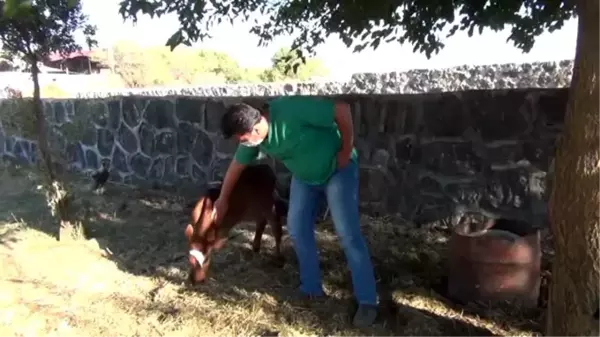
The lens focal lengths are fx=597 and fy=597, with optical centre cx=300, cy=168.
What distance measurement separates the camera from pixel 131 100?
9102 millimetres

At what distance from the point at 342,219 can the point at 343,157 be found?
1.22 ft

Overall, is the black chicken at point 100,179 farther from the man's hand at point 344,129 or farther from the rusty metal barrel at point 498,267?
the rusty metal barrel at point 498,267

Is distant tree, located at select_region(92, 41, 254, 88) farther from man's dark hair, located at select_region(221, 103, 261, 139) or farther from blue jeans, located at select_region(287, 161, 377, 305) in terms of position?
man's dark hair, located at select_region(221, 103, 261, 139)

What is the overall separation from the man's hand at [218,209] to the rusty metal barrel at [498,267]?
5.37 feet

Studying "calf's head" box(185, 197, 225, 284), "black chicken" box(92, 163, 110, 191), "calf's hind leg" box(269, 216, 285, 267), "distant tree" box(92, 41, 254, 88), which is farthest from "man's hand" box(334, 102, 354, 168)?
"distant tree" box(92, 41, 254, 88)

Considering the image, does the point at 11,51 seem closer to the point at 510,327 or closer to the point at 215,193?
the point at 215,193

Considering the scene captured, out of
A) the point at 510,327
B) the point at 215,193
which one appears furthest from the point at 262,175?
the point at 510,327

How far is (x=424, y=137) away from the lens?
5824 millimetres

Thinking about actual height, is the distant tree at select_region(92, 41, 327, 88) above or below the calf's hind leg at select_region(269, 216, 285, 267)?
above

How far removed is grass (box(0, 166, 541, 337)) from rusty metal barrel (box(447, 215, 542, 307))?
0.36ft

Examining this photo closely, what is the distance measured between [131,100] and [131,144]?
69 centimetres

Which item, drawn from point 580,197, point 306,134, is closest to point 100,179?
point 306,134

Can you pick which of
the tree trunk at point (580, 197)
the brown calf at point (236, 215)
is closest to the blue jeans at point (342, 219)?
the brown calf at point (236, 215)

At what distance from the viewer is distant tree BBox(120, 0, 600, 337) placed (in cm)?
234
